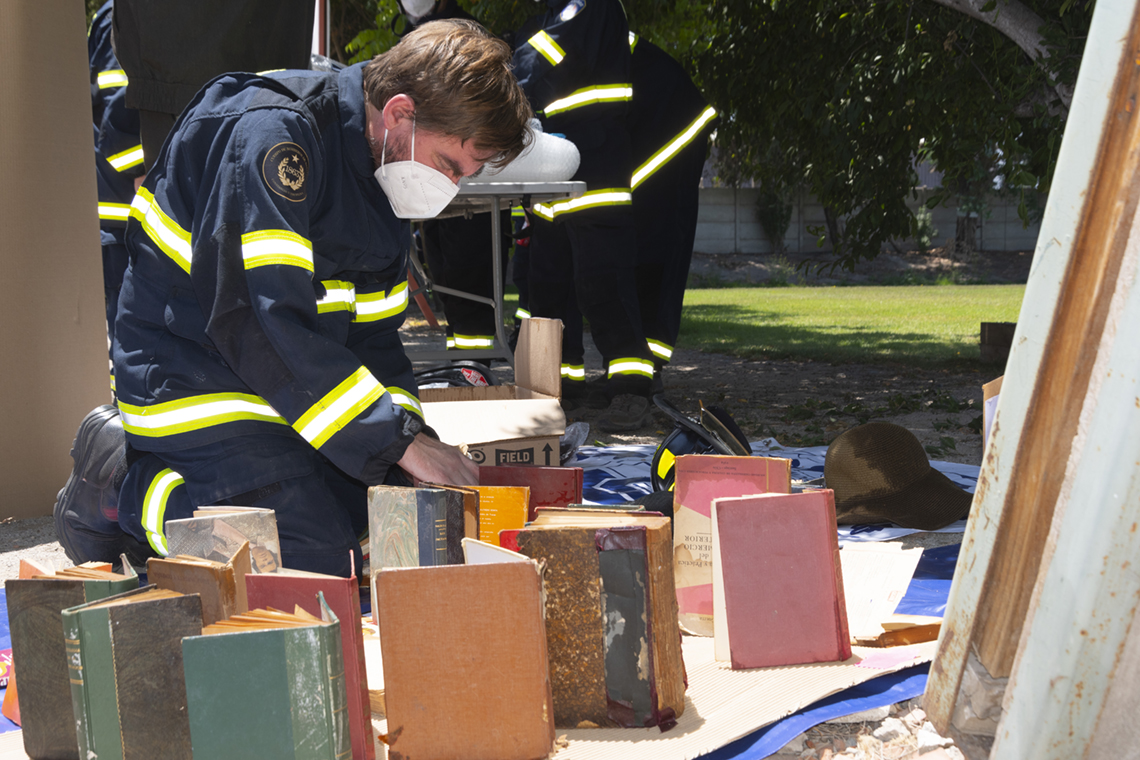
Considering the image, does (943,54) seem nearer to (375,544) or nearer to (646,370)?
(646,370)

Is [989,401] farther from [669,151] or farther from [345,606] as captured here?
[669,151]

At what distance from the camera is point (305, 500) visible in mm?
2236

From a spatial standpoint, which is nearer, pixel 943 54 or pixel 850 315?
pixel 943 54

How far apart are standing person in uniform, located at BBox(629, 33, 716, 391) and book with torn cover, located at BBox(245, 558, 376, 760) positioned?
3.71 metres

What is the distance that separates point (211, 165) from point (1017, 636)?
5.53 ft

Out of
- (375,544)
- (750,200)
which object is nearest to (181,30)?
(375,544)

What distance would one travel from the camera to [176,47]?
9.25 feet

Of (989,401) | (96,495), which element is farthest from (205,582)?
(989,401)

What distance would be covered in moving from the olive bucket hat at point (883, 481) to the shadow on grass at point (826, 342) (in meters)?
4.62

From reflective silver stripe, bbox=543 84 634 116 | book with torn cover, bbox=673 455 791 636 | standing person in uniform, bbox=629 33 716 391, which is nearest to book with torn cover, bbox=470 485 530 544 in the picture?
book with torn cover, bbox=673 455 791 636

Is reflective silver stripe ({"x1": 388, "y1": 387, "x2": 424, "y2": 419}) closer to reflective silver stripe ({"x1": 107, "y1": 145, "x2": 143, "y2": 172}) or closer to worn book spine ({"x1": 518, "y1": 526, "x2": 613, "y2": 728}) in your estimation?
worn book spine ({"x1": 518, "y1": 526, "x2": 613, "y2": 728})

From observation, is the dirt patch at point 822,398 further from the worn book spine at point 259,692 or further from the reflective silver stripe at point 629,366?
the worn book spine at point 259,692

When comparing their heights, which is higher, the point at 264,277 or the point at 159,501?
the point at 264,277

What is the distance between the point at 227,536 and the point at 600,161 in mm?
3186
